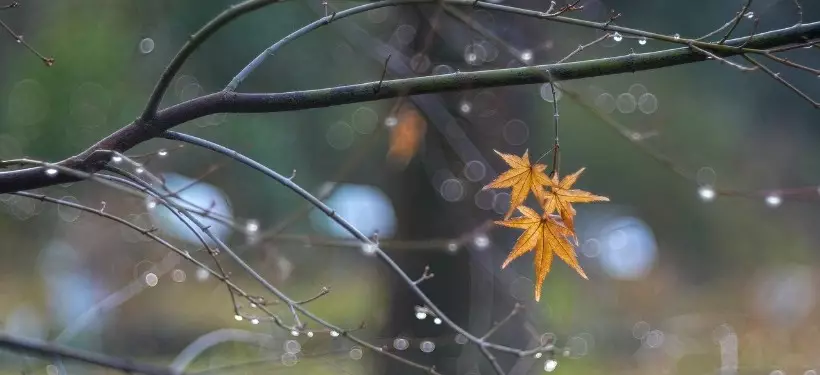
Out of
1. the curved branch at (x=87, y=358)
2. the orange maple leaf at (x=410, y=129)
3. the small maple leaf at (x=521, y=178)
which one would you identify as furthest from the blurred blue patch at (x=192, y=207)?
the orange maple leaf at (x=410, y=129)

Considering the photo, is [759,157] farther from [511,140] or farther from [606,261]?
[511,140]

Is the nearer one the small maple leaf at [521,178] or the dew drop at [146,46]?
the small maple leaf at [521,178]

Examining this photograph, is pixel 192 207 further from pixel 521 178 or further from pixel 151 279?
pixel 151 279

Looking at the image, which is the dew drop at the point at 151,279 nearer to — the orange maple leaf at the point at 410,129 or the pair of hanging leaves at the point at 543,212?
the orange maple leaf at the point at 410,129

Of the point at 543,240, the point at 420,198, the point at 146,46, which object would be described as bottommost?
the point at 543,240

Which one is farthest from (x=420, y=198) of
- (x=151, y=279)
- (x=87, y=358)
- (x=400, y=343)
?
(x=87, y=358)

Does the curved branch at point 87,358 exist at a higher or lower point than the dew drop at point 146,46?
lower

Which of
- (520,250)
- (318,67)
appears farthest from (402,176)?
(318,67)
